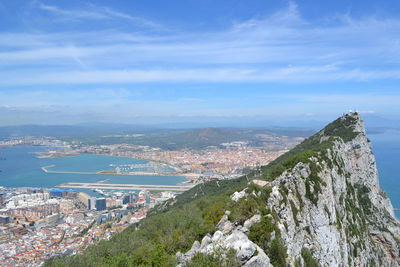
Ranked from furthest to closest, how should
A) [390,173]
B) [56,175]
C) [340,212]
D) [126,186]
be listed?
[56,175], [390,173], [126,186], [340,212]

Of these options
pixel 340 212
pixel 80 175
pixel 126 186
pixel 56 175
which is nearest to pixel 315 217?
pixel 340 212

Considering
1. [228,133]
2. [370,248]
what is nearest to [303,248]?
[370,248]

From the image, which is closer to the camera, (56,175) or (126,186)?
(126,186)

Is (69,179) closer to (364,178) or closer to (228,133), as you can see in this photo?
(364,178)

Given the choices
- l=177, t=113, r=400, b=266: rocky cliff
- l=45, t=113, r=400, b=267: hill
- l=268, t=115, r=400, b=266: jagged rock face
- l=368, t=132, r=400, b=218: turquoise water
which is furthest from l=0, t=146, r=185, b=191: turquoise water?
l=45, t=113, r=400, b=267: hill

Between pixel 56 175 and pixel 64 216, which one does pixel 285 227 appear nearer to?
pixel 64 216

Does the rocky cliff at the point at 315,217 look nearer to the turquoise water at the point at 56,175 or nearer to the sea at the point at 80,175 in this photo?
the sea at the point at 80,175
